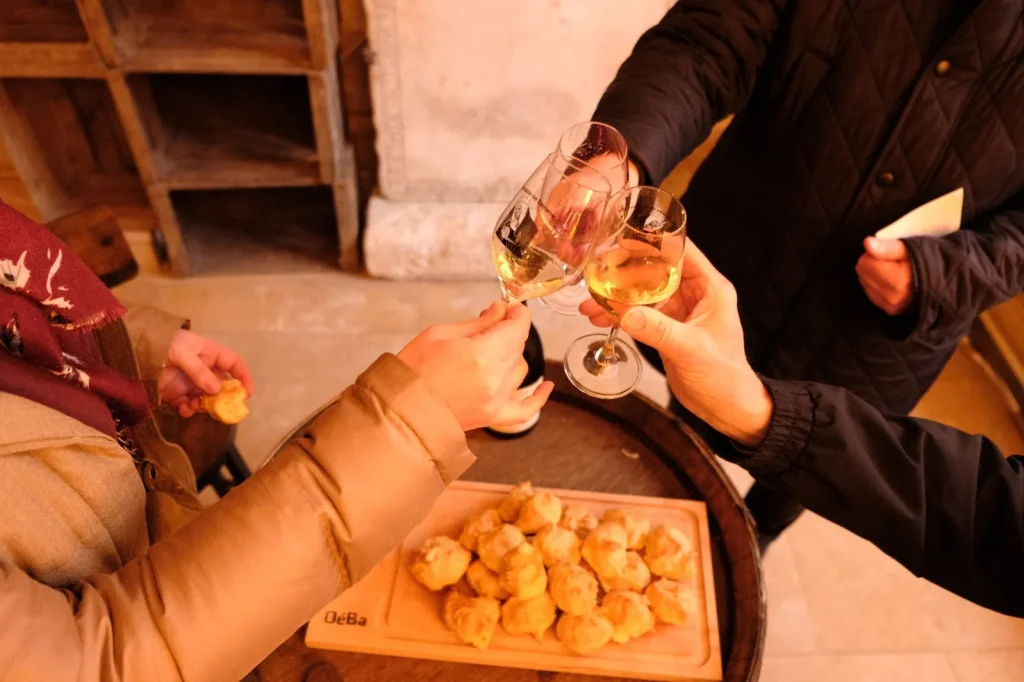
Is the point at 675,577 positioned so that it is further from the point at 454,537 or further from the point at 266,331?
the point at 266,331

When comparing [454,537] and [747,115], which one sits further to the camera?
[747,115]

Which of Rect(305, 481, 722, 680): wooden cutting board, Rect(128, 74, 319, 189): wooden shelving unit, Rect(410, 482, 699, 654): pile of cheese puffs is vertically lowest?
Rect(128, 74, 319, 189): wooden shelving unit

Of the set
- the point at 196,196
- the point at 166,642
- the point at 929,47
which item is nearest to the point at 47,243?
the point at 166,642

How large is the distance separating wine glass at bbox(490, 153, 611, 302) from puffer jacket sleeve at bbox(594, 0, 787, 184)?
0.29 meters

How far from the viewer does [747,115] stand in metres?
1.27

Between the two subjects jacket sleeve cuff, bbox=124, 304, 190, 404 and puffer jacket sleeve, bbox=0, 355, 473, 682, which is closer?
puffer jacket sleeve, bbox=0, 355, 473, 682

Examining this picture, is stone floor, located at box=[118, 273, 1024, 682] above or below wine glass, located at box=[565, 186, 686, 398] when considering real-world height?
below

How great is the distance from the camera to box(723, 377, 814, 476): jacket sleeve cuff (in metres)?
0.89

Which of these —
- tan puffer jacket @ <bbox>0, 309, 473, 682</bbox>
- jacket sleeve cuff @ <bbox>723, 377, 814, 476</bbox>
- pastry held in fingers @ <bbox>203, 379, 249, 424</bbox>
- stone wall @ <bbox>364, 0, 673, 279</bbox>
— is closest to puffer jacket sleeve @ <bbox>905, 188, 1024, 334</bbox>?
jacket sleeve cuff @ <bbox>723, 377, 814, 476</bbox>

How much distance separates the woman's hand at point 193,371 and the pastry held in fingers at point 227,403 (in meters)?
0.01

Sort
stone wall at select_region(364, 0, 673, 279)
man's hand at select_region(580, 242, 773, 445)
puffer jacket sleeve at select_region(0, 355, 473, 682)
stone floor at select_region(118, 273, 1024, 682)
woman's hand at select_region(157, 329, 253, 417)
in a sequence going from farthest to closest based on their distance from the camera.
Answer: stone wall at select_region(364, 0, 673, 279) < stone floor at select_region(118, 273, 1024, 682) < woman's hand at select_region(157, 329, 253, 417) < man's hand at select_region(580, 242, 773, 445) < puffer jacket sleeve at select_region(0, 355, 473, 682)

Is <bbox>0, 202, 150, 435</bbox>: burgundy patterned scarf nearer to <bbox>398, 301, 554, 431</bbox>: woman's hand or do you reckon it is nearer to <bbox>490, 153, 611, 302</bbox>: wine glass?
<bbox>398, 301, 554, 431</bbox>: woman's hand

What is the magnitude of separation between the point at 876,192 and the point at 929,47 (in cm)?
22

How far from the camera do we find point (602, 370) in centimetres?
123
